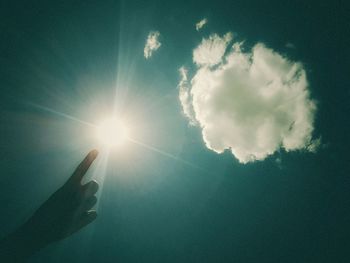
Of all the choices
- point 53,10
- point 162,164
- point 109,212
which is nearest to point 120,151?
point 162,164

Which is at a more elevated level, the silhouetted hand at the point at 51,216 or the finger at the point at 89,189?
the finger at the point at 89,189

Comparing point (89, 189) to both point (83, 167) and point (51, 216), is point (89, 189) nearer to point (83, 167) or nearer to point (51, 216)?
point (83, 167)

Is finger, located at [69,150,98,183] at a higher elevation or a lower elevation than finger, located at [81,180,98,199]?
higher

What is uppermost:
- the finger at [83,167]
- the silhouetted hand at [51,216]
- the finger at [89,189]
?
the finger at [83,167]

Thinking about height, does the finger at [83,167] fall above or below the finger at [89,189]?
above

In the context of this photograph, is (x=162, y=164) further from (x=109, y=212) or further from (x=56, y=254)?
(x=56, y=254)

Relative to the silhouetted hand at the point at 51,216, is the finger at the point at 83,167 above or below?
above

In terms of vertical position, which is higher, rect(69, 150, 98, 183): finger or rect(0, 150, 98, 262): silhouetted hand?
rect(69, 150, 98, 183): finger

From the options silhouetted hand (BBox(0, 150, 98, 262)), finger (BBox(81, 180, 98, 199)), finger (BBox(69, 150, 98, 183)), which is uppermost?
finger (BBox(69, 150, 98, 183))
